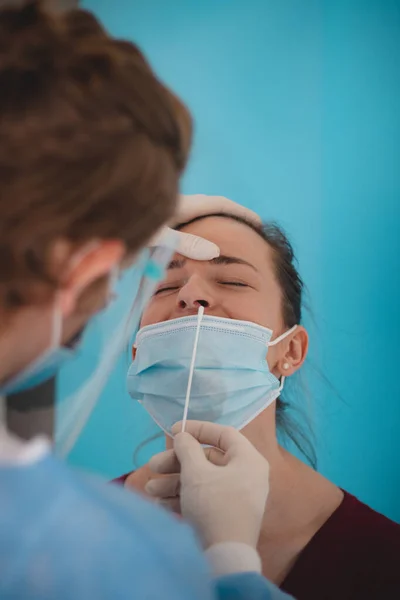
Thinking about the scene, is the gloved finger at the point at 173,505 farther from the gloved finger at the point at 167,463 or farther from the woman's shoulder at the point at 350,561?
the woman's shoulder at the point at 350,561

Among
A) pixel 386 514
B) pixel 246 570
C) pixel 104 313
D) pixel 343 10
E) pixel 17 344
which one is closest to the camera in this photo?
pixel 17 344

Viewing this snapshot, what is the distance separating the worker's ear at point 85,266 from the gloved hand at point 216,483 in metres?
0.44

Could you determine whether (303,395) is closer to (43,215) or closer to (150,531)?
(150,531)

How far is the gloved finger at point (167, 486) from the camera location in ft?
3.82

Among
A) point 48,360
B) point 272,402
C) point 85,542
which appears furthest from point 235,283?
point 85,542

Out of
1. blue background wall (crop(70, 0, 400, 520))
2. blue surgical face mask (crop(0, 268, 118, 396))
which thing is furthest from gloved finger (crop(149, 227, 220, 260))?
blue surgical face mask (crop(0, 268, 118, 396))

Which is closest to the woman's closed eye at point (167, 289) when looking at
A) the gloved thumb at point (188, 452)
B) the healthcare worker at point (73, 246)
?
the gloved thumb at point (188, 452)

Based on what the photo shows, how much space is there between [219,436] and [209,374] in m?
0.15

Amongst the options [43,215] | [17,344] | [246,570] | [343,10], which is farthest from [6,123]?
[343,10]

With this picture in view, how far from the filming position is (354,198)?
1.43 meters

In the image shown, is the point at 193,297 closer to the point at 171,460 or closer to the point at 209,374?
the point at 209,374

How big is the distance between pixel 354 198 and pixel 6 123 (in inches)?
37.4

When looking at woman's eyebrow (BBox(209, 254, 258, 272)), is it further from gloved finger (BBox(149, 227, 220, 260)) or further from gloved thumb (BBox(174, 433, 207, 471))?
gloved thumb (BBox(174, 433, 207, 471))

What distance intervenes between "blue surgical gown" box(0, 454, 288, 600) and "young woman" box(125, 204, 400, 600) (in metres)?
0.50
